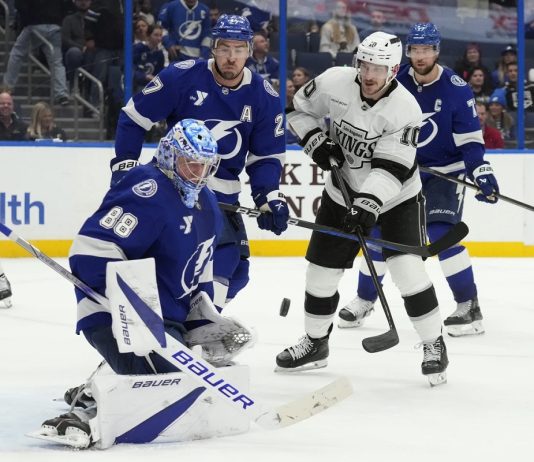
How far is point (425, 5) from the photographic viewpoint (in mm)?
7859

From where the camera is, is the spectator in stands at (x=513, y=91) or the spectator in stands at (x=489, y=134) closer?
the spectator in stands at (x=489, y=134)

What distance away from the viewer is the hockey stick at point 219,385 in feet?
10.1

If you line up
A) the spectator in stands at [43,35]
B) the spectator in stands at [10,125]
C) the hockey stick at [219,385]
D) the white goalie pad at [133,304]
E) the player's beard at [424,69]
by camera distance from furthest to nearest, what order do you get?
the spectator in stands at [43,35]
the spectator in stands at [10,125]
the player's beard at [424,69]
the hockey stick at [219,385]
the white goalie pad at [133,304]

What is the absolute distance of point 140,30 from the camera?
753cm

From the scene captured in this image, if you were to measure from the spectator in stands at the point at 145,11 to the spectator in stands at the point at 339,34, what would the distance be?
1.03 meters

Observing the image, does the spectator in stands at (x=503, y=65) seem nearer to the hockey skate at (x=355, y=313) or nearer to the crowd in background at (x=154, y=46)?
the crowd in background at (x=154, y=46)

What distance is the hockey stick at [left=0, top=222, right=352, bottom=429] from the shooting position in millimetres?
3068

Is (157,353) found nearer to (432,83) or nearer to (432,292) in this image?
(432,292)

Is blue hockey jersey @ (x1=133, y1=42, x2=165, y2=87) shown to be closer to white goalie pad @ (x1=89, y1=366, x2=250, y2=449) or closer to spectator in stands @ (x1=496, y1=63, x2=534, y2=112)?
spectator in stands @ (x1=496, y1=63, x2=534, y2=112)

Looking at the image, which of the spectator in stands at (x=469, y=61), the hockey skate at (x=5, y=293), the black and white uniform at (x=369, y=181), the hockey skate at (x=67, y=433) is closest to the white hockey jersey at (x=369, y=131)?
the black and white uniform at (x=369, y=181)

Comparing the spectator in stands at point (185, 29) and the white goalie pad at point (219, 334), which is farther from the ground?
the spectator in stands at point (185, 29)


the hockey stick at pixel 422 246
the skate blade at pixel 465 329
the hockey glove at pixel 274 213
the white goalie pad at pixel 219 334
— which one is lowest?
the skate blade at pixel 465 329

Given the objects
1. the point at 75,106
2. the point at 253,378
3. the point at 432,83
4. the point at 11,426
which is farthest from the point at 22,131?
the point at 11,426

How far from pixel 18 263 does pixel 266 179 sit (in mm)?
3188
